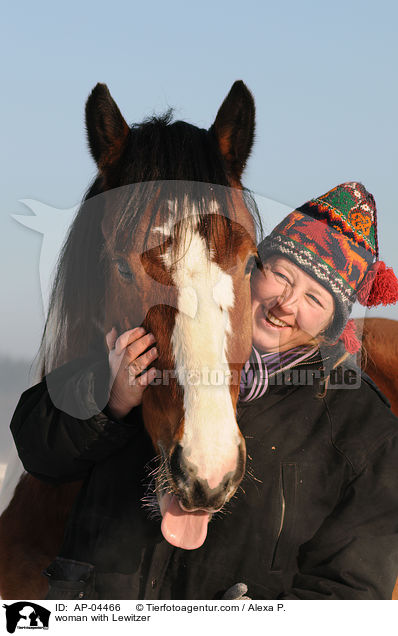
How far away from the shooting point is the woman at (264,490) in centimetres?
181

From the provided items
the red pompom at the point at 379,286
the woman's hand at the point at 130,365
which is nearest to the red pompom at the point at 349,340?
the red pompom at the point at 379,286

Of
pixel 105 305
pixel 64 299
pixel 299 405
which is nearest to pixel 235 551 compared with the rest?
pixel 299 405

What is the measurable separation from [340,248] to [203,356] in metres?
0.88

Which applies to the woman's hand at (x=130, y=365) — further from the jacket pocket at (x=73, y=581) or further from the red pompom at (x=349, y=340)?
the red pompom at (x=349, y=340)

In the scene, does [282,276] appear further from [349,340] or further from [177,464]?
[177,464]

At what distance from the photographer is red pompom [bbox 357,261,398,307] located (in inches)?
89.4

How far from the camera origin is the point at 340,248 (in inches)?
85.0

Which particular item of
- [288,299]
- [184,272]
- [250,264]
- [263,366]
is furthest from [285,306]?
[184,272]

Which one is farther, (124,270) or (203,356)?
(124,270)

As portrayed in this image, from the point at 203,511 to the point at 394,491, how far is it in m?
0.66

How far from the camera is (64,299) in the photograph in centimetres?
205

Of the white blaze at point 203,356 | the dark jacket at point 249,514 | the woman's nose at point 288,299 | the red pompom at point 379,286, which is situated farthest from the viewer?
the red pompom at point 379,286
